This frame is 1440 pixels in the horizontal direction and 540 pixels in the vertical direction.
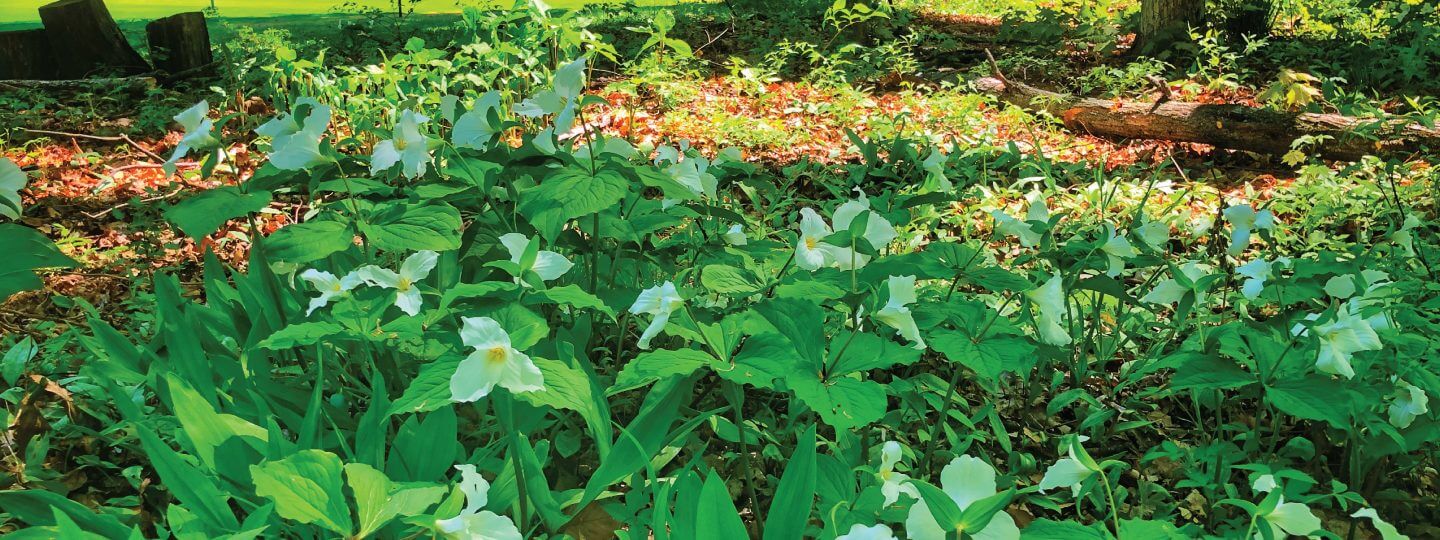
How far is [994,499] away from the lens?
86 cm

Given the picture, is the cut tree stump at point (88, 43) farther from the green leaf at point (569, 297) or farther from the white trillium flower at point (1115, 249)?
the white trillium flower at point (1115, 249)

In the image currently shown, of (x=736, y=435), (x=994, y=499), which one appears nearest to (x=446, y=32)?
(x=736, y=435)

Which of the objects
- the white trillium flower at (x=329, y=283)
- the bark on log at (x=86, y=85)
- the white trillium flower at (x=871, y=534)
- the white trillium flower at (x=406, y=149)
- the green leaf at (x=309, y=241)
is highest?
the white trillium flower at (x=406, y=149)

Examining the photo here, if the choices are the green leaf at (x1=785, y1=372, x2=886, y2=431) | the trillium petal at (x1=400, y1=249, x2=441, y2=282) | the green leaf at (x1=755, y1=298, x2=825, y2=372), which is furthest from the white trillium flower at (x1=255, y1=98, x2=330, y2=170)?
the green leaf at (x1=785, y1=372, x2=886, y2=431)

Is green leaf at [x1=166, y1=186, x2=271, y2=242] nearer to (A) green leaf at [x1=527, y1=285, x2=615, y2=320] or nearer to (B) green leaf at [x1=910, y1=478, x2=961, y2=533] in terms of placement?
(A) green leaf at [x1=527, y1=285, x2=615, y2=320]

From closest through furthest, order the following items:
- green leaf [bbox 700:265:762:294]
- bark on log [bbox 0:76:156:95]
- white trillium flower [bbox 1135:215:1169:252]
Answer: green leaf [bbox 700:265:762:294]
white trillium flower [bbox 1135:215:1169:252]
bark on log [bbox 0:76:156:95]

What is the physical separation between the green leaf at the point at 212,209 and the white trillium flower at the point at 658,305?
649mm

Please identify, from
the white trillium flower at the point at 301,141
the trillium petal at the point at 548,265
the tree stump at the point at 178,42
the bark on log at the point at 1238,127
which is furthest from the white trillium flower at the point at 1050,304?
the tree stump at the point at 178,42

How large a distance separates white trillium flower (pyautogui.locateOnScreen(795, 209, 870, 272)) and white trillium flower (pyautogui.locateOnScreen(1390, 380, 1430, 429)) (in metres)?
0.84

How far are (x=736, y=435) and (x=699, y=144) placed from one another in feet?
8.49

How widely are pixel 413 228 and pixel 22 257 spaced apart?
0.80m

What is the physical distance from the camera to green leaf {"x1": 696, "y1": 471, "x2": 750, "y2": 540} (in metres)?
1.03

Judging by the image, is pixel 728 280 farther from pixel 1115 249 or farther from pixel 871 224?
pixel 1115 249

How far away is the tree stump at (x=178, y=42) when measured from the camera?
5.61 m
